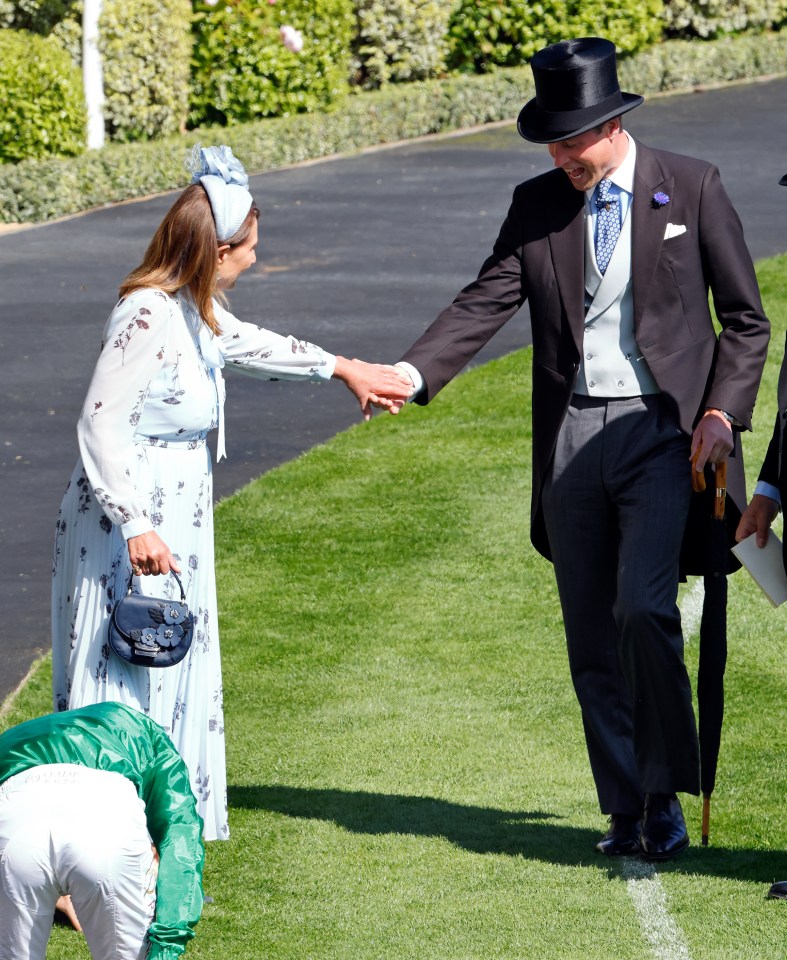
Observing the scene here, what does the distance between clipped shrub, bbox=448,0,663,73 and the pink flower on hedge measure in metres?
3.77

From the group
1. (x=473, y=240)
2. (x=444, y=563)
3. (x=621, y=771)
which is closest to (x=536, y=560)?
(x=444, y=563)

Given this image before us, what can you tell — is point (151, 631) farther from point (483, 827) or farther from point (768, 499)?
point (768, 499)

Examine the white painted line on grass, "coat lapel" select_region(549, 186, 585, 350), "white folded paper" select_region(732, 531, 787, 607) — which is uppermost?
"coat lapel" select_region(549, 186, 585, 350)

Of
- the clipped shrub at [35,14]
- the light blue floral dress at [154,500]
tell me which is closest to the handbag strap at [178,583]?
the light blue floral dress at [154,500]

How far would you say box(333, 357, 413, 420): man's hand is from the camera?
18.4 feet

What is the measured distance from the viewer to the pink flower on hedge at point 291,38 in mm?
19984

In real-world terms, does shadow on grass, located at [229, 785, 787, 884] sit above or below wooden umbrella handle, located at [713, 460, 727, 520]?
below

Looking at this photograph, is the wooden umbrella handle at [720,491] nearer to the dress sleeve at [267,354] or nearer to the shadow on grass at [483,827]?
the shadow on grass at [483,827]

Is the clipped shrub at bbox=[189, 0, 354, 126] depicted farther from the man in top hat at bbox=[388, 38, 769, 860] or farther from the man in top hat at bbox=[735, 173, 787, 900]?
the man in top hat at bbox=[735, 173, 787, 900]

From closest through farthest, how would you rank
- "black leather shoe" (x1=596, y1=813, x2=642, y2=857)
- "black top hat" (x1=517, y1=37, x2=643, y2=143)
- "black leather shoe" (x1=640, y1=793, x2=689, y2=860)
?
"black top hat" (x1=517, y1=37, x2=643, y2=143), "black leather shoe" (x1=640, y1=793, x2=689, y2=860), "black leather shoe" (x1=596, y1=813, x2=642, y2=857)

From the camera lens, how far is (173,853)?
373cm

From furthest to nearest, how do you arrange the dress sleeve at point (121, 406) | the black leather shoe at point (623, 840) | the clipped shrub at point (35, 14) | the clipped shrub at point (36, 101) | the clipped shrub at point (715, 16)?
the clipped shrub at point (715, 16) < the clipped shrub at point (35, 14) < the clipped shrub at point (36, 101) < the black leather shoe at point (623, 840) < the dress sleeve at point (121, 406)

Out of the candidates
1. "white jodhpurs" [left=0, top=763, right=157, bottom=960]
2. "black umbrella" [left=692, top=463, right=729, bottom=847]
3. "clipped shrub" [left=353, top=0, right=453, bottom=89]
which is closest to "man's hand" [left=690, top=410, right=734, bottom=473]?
"black umbrella" [left=692, top=463, right=729, bottom=847]

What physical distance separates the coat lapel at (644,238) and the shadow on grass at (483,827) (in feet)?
5.75
